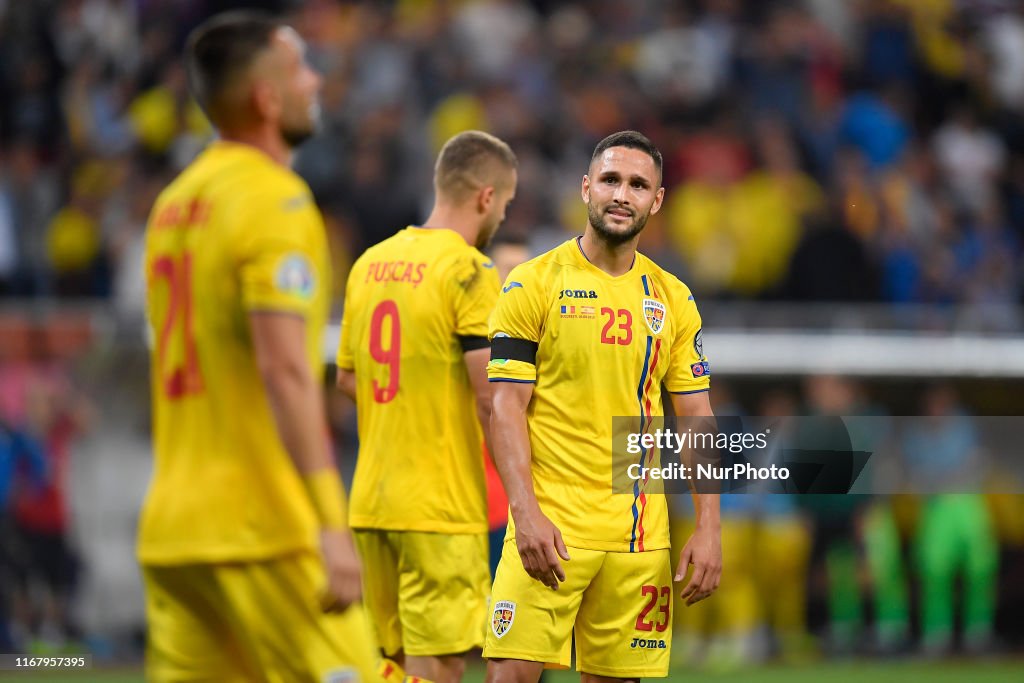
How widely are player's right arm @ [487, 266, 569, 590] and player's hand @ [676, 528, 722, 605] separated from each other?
0.55m

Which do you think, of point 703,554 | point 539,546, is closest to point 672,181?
point 703,554

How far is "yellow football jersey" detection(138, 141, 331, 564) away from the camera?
14.4ft

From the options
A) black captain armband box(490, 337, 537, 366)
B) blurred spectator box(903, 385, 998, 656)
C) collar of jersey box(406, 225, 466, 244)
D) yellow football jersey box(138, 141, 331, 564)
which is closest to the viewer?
yellow football jersey box(138, 141, 331, 564)

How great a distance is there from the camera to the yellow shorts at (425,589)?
6.68 metres

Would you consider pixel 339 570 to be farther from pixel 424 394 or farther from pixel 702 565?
pixel 424 394

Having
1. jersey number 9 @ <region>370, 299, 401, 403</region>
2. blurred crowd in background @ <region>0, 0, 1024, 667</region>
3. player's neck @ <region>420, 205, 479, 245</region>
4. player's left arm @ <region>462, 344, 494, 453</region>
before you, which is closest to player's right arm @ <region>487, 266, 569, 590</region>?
player's left arm @ <region>462, 344, 494, 453</region>

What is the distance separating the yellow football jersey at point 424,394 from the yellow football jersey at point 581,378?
439mm

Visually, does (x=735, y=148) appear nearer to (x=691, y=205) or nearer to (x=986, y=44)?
(x=691, y=205)

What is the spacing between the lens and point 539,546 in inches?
238

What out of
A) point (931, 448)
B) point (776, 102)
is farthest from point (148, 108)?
point (931, 448)

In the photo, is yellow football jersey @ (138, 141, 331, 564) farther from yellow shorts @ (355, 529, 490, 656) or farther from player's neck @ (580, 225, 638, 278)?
yellow shorts @ (355, 529, 490, 656)

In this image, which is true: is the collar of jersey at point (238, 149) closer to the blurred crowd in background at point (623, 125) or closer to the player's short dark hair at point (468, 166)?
the player's short dark hair at point (468, 166)

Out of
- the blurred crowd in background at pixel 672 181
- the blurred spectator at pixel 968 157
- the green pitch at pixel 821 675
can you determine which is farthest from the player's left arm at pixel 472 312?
the blurred spectator at pixel 968 157

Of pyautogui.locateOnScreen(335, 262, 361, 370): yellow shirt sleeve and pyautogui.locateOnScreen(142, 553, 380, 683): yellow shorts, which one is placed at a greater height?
pyautogui.locateOnScreen(335, 262, 361, 370): yellow shirt sleeve
